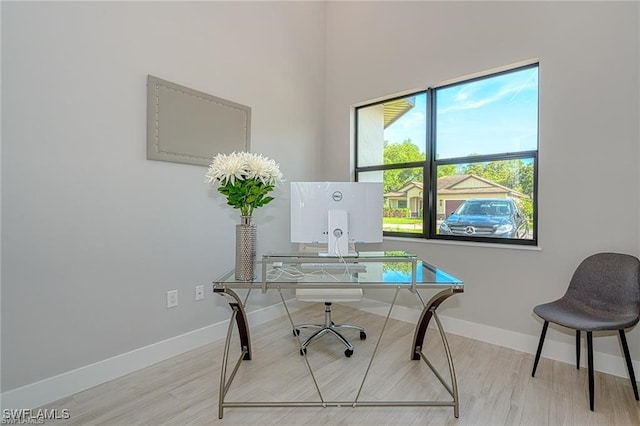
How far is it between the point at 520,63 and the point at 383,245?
2029 mm

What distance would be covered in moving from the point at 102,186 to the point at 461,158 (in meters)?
2.90

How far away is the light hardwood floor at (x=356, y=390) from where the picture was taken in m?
1.62

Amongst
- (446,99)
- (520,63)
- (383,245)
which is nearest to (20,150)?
(383,245)

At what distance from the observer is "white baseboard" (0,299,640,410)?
67.1 inches

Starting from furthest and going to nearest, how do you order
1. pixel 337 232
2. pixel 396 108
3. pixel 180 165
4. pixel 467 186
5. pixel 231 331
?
pixel 396 108 < pixel 467 186 < pixel 180 165 < pixel 337 232 < pixel 231 331

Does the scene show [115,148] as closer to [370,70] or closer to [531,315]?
[370,70]

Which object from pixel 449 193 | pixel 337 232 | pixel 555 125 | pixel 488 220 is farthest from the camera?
pixel 449 193

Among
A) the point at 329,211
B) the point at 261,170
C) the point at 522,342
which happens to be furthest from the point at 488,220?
the point at 261,170

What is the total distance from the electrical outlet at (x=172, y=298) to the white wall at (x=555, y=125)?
Result: 2227 mm

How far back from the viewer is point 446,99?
2900 millimetres

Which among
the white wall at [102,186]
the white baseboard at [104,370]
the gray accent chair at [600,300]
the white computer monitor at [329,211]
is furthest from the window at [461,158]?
the white baseboard at [104,370]

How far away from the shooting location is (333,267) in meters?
1.78

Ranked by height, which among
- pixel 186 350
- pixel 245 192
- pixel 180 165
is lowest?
pixel 186 350

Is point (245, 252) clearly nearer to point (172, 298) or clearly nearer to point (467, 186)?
point (172, 298)
